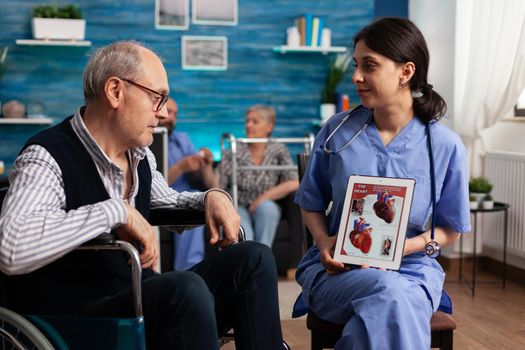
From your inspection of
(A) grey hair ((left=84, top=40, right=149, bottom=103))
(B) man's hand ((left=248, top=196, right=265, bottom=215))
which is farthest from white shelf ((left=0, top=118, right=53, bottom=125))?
(A) grey hair ((left=84, top=40, right=149, bottom=103))

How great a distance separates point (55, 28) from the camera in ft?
17.7

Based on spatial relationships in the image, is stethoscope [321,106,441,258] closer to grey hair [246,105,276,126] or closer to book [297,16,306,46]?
grey hair [246,105,276,126]

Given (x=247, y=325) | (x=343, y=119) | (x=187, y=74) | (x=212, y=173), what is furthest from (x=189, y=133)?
(x=247, y=325)

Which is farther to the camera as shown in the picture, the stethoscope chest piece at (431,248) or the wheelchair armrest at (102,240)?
the stethoscope chest piece at (431,248)

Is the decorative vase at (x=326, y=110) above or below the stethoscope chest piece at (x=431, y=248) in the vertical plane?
above

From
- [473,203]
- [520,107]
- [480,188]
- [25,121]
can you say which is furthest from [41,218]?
[25,121]

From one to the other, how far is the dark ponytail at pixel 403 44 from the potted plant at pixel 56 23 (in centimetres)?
365

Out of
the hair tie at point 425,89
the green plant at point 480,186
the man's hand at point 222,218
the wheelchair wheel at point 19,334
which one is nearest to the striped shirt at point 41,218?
the wheelchair wheel at point 19,334

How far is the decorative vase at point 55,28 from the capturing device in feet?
17.6

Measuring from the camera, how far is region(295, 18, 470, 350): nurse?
2053 millimetres

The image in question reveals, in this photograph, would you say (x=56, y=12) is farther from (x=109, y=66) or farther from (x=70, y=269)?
(x=70, y=269)

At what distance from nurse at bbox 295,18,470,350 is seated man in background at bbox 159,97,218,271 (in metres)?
2.41

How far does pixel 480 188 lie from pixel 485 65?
0.75 meters

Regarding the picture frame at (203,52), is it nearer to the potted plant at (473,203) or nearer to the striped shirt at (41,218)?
the potted plant at (473,203)
